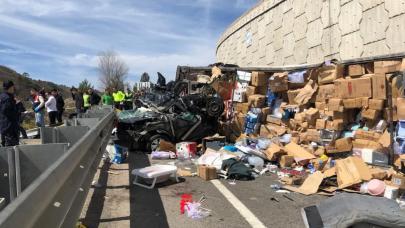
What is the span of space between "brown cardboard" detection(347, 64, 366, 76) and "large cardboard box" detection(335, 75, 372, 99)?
0.56 ft

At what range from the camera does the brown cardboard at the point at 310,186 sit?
7930 mm

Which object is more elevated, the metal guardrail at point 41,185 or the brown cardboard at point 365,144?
the metal guardrail at point 41,185

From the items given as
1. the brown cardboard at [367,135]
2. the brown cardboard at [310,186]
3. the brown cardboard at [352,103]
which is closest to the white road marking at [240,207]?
the brown cardboard at [310,186]

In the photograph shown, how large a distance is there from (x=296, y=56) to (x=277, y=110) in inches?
154

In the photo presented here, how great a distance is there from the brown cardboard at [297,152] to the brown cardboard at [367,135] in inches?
42.1

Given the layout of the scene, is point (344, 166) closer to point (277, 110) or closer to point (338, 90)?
point (338, 90)

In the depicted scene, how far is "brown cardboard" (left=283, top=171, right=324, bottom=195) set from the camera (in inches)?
312

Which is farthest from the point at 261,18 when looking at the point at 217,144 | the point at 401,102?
the point at 401,102

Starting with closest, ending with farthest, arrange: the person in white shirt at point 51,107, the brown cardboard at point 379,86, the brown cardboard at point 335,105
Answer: the brown cardboard at point 379,86 < the brown cardboard at point 335,105 < the person in white shirt at point 51,107

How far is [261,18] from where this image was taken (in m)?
22.6

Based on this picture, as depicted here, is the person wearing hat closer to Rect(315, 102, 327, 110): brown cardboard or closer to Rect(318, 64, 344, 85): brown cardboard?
Rect(315, 102, 327, 110): brown cardboard

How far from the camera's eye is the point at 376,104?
9852 mm

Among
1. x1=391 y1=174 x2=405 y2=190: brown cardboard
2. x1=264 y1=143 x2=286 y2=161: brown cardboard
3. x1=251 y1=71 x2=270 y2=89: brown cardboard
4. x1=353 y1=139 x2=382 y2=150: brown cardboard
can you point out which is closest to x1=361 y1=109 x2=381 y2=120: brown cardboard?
x1=353 y1=139 x2=382 y2=150: brown cardboard

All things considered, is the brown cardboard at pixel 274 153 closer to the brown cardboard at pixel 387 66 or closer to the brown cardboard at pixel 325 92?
the brown cardboard at pixel 325 92
